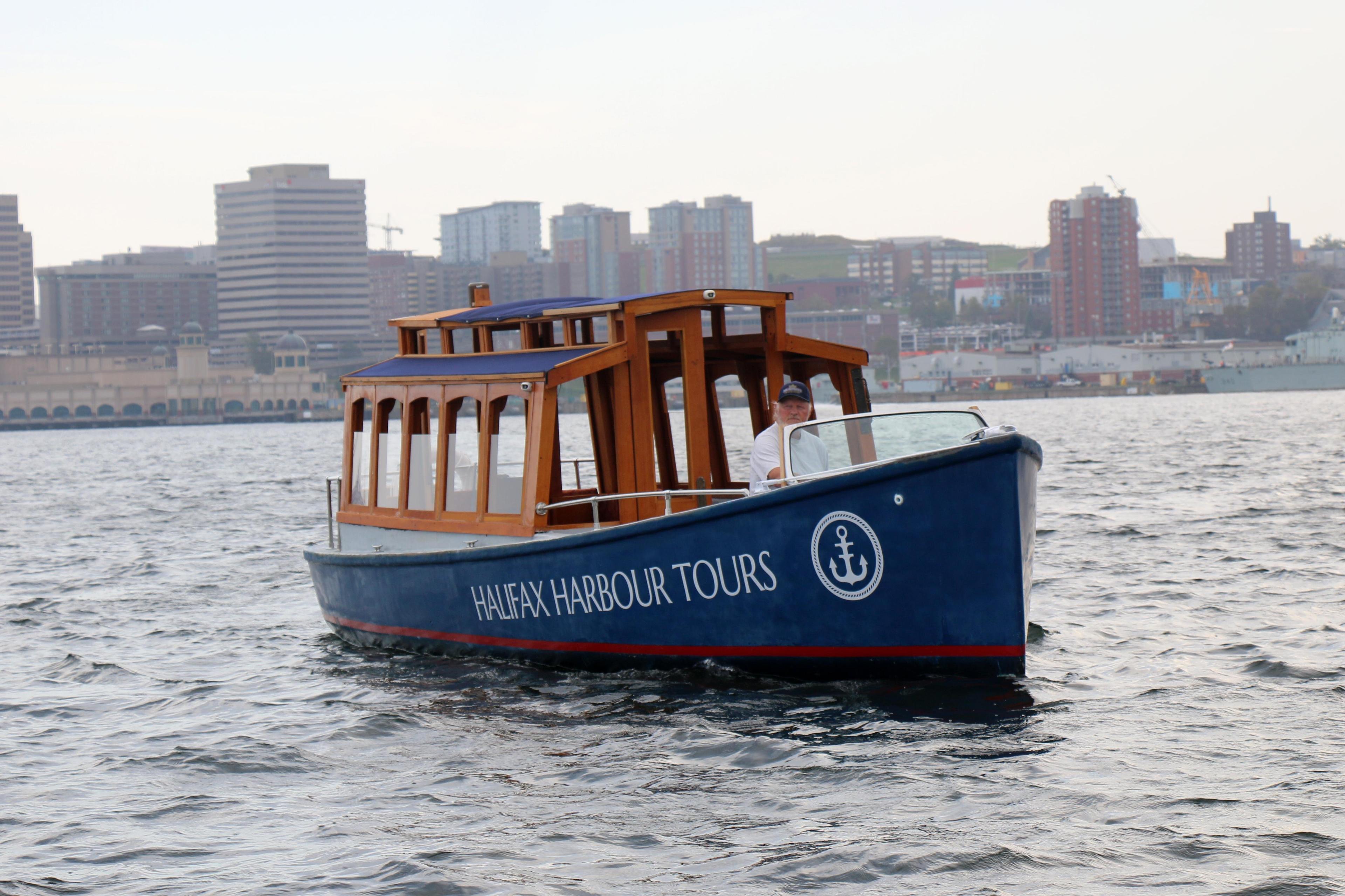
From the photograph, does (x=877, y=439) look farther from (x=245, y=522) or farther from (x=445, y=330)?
(x=245, y=522)

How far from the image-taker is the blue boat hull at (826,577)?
390 inches

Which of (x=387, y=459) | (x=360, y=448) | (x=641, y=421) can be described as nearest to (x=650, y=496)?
(x=641, y=421)

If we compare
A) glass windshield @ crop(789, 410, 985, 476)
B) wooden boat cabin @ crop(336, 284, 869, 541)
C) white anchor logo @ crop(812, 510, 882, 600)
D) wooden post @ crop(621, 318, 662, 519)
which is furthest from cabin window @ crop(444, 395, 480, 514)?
white anchor logo @ crop(812, 510, 882, 600)

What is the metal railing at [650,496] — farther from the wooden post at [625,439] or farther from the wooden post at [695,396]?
the wooden post at [695,396]

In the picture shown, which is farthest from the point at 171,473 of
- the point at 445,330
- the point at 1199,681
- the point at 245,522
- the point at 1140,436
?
the point at 1199,681

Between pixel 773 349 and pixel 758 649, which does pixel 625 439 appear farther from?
pixel 758 649

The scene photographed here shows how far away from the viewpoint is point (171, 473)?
214ft

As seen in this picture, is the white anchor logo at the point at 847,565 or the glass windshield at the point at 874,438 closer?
the white anchor logo at the point at 847,565

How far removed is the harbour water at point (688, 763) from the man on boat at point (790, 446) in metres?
1.47

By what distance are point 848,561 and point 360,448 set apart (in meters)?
6.29

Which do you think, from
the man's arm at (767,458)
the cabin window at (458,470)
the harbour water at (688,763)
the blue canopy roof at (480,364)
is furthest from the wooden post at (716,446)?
the harbour water at (688,763)

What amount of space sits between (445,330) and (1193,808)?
7905 mm

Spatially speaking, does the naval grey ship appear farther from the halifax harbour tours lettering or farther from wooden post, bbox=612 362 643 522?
the halifax harbour tours lettering

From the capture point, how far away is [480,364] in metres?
12.9
